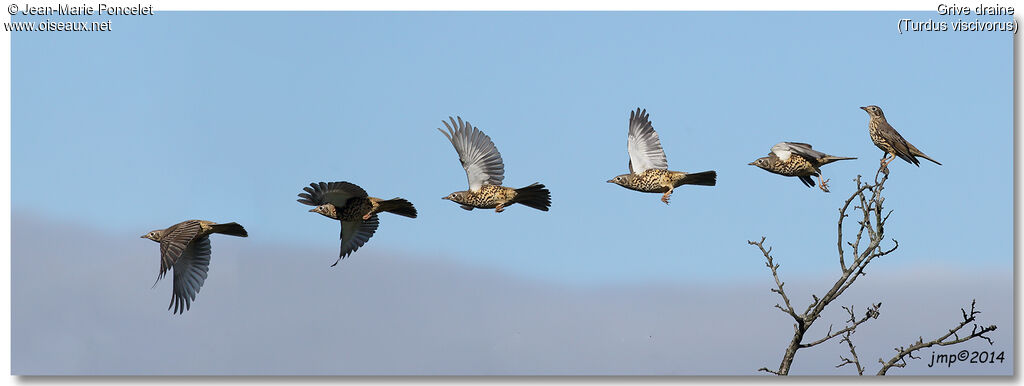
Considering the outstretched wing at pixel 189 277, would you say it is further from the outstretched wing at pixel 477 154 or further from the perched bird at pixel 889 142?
the perched bird at pixel 889 142

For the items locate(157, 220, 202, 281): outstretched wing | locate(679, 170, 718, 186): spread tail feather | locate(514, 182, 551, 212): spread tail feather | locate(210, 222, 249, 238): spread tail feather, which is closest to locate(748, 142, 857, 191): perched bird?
locate(679, 170, 718, 186): spread tail feather

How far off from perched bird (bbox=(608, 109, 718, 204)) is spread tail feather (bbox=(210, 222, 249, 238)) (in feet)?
16.1

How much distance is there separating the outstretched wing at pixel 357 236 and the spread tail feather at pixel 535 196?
3.09 m

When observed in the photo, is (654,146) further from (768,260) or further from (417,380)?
(417,380)

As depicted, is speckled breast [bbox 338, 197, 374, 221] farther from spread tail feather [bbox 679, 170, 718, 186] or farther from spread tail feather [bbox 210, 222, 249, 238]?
spread tail feather [bbox 679, 170, 718, 186]

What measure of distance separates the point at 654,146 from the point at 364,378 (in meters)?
4.79

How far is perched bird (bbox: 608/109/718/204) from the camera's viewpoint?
15969mm

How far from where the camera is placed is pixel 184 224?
53.9 feet

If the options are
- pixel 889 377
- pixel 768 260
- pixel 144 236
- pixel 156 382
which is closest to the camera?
pixel 768 260

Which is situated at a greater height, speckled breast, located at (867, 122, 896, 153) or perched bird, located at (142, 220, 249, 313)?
speckled breast, located at (867, 122, 896, 153)

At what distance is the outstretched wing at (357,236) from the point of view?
59.2 ft

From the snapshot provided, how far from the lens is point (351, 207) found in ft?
55.8

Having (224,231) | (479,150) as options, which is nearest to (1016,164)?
(479,150)

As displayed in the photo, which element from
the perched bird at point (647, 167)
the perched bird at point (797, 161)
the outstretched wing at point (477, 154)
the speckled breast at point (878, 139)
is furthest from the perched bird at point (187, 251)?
the speckled breast at point (878, 139)
